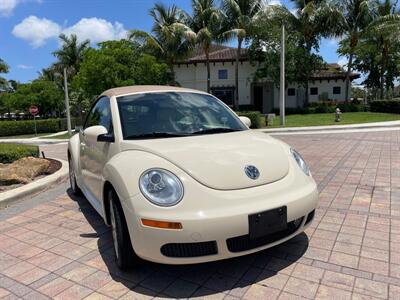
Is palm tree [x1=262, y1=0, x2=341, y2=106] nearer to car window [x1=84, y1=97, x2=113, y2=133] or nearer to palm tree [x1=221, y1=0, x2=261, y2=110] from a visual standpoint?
palm tree [x1=221, y1=0, x2=261, y2=110]

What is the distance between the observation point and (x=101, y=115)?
429cm

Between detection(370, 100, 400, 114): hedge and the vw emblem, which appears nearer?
the vw emblem

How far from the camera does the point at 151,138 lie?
11.1ft

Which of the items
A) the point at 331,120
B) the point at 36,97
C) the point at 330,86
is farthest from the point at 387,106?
the point at 36,97

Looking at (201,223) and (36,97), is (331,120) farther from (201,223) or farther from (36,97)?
(36,97)

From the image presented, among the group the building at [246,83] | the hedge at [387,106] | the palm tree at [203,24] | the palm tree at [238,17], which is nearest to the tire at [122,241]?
the palm tree at [203,24]

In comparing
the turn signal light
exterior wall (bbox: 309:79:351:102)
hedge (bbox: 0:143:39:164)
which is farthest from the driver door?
exterior wall (bbox: 309:79:351:102)

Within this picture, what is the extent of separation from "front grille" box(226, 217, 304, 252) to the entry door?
32017 millimetres

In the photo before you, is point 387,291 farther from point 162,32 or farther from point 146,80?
point 162,32

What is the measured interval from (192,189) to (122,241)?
80cm

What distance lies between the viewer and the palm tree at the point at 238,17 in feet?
90.8

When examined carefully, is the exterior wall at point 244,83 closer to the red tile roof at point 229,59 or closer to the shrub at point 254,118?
the red tile roof at point 229,59

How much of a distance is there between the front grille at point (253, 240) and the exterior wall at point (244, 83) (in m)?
31.3

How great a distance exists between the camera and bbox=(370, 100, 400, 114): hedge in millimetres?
25922
